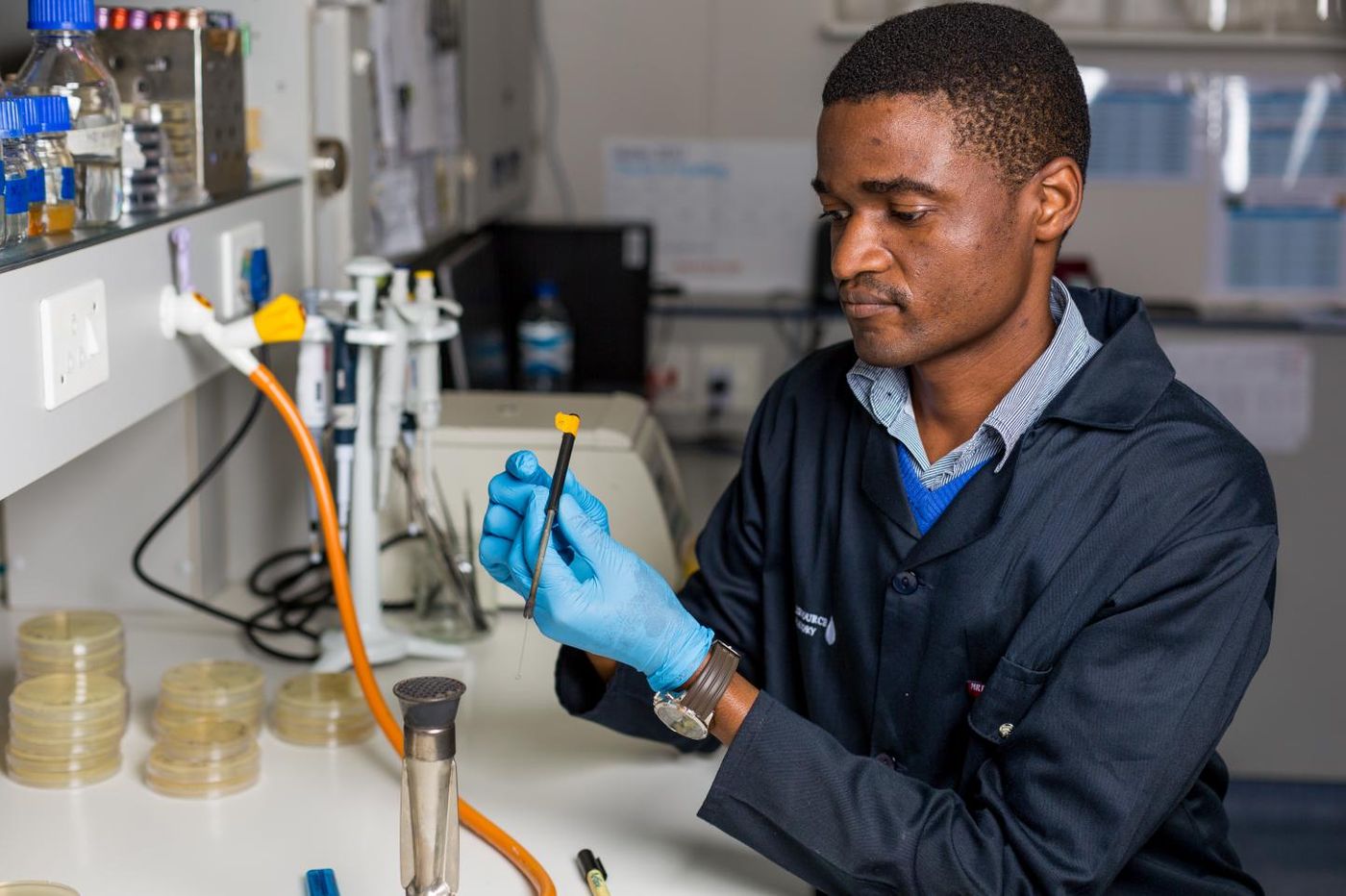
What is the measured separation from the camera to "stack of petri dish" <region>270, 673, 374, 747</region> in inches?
53.8

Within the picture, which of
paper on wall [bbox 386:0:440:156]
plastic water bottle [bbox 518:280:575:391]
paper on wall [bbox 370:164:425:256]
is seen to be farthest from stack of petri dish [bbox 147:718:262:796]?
plastic water bottle [bbox 518:280:575:391]

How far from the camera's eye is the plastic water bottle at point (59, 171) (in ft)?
3.63

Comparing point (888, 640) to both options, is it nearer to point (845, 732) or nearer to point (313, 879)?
point (845, 732)

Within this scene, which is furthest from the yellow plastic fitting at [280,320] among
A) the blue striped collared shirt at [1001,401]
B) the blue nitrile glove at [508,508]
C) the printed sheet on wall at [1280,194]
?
the printed sheet on wall at [1280,194]

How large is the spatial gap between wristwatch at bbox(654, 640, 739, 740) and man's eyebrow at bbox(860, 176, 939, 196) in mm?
380

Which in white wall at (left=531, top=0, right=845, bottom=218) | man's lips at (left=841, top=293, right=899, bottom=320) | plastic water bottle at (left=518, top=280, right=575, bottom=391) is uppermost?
white wall at (left=531, top=0, right=845, bottom=218)

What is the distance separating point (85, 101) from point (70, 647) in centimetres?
52

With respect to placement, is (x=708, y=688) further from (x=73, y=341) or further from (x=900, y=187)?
(x=73, y=341)

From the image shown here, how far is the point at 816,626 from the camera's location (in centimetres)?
128

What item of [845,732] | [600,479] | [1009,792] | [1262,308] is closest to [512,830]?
[845,732]

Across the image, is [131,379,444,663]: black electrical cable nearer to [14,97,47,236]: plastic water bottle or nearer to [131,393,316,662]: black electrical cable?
[131,393,316,662]: black electrical cable

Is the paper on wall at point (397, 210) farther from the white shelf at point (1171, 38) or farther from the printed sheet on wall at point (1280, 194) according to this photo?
the printed sheet on wall at point (1280, 194)

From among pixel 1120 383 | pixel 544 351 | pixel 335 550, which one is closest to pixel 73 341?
pixel 335 550

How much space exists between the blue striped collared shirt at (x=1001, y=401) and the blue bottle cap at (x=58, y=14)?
2.37 ft
